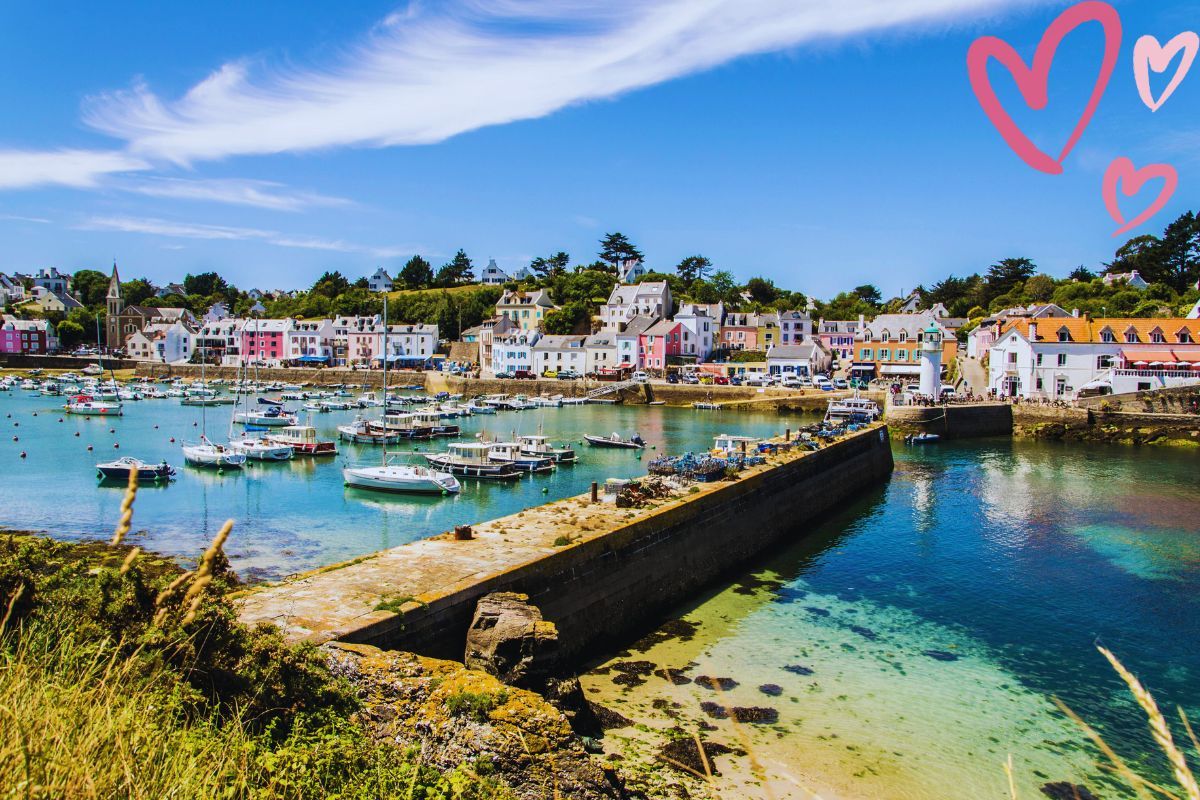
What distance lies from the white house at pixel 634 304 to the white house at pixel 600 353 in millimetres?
8115

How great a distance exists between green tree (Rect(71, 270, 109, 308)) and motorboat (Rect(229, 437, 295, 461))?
124317mm

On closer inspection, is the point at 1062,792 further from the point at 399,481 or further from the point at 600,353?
the point at 600,353

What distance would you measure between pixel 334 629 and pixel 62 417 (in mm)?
61484

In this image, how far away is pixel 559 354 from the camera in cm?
9538

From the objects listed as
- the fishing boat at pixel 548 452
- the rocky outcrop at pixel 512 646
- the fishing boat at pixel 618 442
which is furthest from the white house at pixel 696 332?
the rocky outcrop at pixel 512 646

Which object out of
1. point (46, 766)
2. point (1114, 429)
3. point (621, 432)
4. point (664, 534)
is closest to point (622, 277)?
point (621, 432)

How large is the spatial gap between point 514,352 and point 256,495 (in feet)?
213

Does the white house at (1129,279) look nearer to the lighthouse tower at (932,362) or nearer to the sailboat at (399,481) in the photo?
the lighthouse tower at (932,362)

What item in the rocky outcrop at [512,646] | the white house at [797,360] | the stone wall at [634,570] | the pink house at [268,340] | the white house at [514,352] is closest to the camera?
the rocky outcrop at [512,646]

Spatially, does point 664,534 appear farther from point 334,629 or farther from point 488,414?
point 488,414

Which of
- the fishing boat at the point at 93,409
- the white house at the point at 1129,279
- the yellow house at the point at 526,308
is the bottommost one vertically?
the fishing boat at the point at 93,409

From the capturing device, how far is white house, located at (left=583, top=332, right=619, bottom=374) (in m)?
92.9

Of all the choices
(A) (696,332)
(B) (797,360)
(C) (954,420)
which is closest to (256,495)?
(C) (954,420)

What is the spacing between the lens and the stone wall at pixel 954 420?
55875 mm
